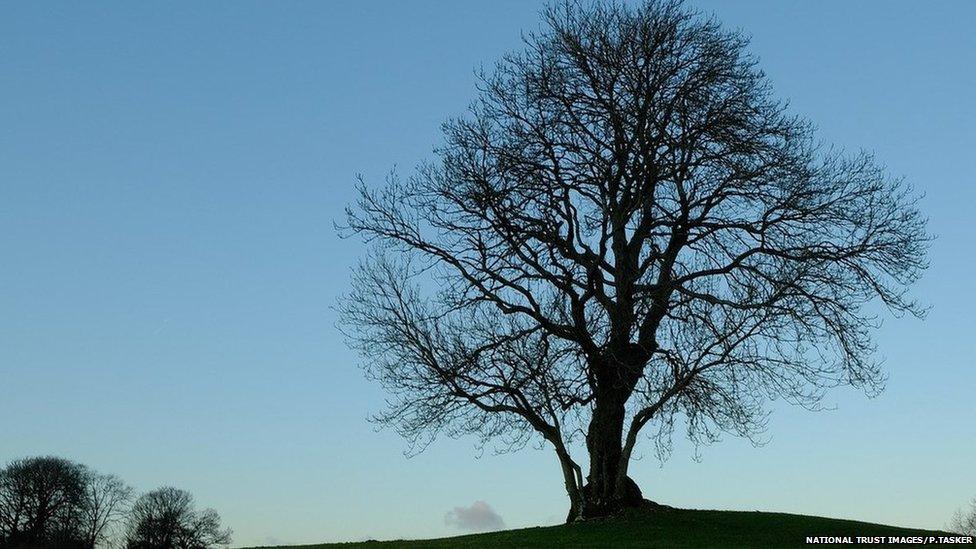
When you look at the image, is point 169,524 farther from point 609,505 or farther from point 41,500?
point 609,505

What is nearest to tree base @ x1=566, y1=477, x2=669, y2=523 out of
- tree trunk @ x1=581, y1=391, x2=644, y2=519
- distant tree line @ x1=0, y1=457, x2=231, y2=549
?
tree trunk @ x1=581, y1=391, x2=644, y2=519

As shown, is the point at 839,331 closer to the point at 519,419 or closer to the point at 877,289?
the point at 877,289

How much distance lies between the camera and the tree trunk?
103 feet

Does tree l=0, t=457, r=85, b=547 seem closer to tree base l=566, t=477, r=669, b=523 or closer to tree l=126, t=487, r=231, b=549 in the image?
tree l=126, t=487, r=231, b=549

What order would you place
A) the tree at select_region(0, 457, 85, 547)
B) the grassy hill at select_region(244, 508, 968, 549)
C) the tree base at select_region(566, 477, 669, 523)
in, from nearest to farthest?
1. the grassy hill at select_region(244, 508, 968, 549)
2. the tree base at select_region(566, 477, 669, 523)
3. the tree at select_region(0, 457, 85, 547)

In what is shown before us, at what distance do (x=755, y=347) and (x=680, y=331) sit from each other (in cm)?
235

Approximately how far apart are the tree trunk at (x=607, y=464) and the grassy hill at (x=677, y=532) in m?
0.67

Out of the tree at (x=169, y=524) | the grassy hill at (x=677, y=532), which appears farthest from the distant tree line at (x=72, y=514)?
the grassy hill at (x=677, y=532)

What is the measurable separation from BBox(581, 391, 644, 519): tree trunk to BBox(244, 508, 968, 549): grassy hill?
2.19 feet

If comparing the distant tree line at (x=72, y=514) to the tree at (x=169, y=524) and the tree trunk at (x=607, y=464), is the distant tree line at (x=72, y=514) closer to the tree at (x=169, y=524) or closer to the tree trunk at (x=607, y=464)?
the tree at (x=169, y=524)

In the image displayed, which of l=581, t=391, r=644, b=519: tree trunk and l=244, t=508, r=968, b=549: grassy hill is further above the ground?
l=581, t=391, r=644, b=519: tree trunk

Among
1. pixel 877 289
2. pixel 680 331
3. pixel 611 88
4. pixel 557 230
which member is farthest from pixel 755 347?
pixel 611 88

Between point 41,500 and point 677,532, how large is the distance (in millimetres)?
82947

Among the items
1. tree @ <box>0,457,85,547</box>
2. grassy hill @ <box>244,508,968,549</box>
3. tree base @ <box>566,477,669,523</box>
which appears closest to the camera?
grassy hill @ <box>244,508,968,549</box>
